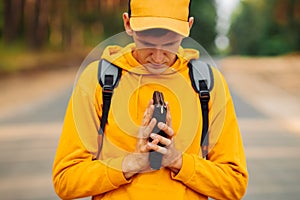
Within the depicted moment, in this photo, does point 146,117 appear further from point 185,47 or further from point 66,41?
point 66,41

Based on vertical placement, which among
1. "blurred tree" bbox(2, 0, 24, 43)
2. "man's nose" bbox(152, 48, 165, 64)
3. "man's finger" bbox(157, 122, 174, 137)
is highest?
"man's nose" bbox(152, 48, 165, 64)

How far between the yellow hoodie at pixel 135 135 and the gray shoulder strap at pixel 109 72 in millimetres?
12

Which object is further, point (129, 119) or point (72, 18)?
point (72, 18)

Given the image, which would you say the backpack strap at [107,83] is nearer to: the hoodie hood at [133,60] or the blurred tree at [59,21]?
the hoodie hood at [133,60]

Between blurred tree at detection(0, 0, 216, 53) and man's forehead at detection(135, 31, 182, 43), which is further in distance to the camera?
blurred tree at detection(0, 0, 216, 53)

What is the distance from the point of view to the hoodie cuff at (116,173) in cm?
201

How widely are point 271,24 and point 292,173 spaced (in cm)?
6515

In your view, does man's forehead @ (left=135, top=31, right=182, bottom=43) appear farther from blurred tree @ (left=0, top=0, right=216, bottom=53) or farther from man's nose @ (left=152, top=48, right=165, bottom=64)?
blurred tree @ (left=0, top=0, right=216, bottom=53)

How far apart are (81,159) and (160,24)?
42 cm

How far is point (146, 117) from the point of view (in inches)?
74.9

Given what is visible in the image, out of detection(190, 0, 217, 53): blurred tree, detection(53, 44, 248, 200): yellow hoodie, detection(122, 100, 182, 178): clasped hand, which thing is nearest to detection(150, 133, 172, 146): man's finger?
detection(122, 100, 182, 178): clasped hand

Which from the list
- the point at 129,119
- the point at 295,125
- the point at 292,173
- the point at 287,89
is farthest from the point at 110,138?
the point at 287,89

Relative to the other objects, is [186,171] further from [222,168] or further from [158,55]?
[158,55]

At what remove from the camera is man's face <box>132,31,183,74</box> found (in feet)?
6.35
